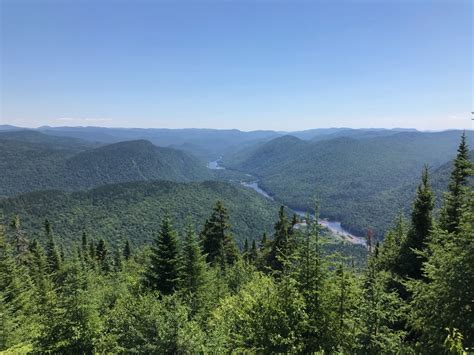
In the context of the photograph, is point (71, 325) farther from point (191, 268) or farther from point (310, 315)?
point (310, 315)

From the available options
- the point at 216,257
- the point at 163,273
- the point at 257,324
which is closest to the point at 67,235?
the point at 216,257

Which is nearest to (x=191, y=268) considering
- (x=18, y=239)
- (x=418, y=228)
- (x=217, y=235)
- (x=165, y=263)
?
(x=165, y=263)

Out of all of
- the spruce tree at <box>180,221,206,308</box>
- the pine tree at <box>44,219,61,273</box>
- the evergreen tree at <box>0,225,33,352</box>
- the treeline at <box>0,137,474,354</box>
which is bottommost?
the pine tree at <box>44,219,61,273</box>

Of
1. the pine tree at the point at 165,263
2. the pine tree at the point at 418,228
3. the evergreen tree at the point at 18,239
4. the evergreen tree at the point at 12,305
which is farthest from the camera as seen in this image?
the evergreen tree at the point at 18,239

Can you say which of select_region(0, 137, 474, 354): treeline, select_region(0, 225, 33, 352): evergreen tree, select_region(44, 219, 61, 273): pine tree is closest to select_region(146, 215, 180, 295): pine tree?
select_region(0, 137, 474, 354): treeline

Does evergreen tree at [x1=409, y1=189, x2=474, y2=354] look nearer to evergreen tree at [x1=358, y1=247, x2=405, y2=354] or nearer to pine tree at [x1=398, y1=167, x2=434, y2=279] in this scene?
evergreen tree at [x1=358, y1=247, x2=405, y2=354]

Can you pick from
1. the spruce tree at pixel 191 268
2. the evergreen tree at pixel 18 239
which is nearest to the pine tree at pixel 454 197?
the spruce tree at pixel 191 268

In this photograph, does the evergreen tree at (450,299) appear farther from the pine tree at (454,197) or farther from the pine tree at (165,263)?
the pine tree at (165,263)

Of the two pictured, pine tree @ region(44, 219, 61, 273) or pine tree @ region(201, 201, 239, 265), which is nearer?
pine tree @ region(201, 201, 239, 265)
